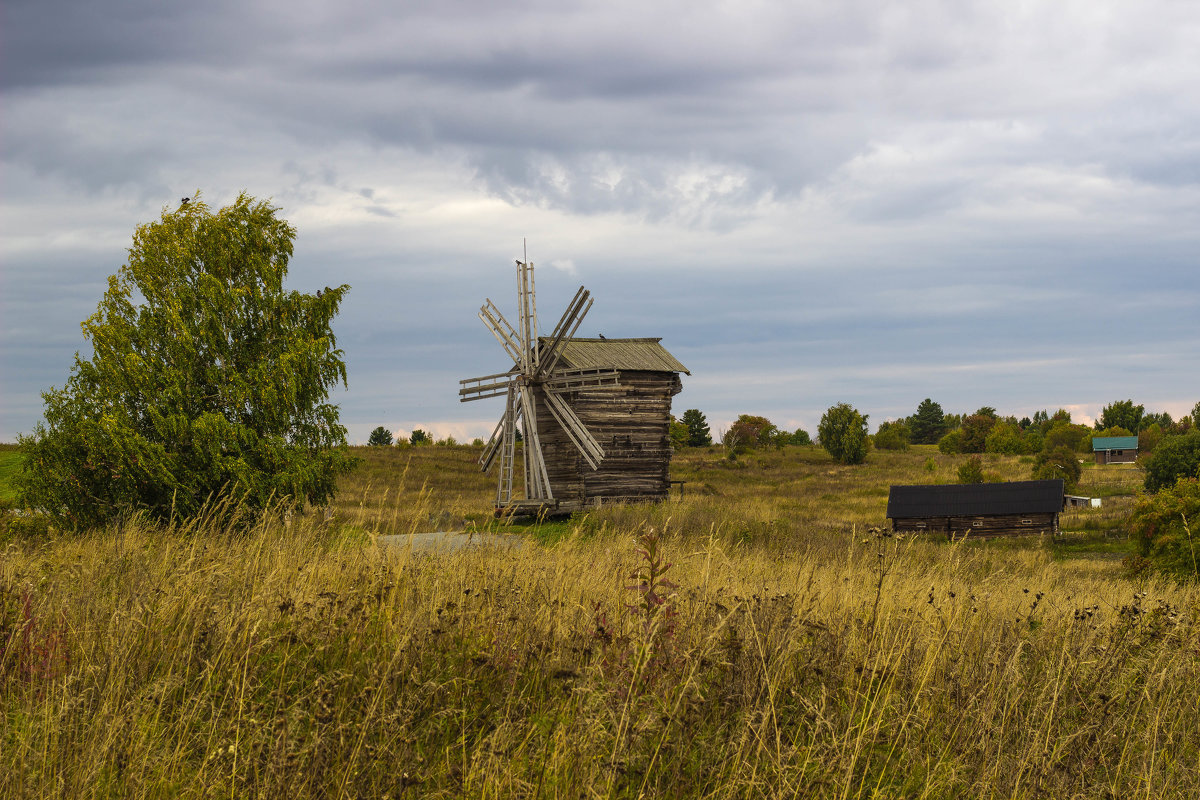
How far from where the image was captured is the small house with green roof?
298 ft

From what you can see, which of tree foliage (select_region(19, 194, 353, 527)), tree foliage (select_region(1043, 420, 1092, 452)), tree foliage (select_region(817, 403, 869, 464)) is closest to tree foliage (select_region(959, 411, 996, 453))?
tree foliage (select_region(1043, 420, 1092, 452))

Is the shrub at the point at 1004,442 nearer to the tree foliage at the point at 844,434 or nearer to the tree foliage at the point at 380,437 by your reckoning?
the tree foliage at the point at 844,434

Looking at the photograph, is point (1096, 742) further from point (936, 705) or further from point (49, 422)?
point (49, 422)

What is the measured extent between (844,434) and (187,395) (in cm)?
6467

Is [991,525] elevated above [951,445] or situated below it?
below

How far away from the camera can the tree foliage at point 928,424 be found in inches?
4624

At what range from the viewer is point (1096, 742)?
4594 millimetres

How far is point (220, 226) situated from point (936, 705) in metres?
18.2

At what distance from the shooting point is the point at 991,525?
3769 cm

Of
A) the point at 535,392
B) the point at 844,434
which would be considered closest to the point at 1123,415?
the point at 844,434

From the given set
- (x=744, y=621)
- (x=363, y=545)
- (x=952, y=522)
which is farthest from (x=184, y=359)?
(x=952, y=522)

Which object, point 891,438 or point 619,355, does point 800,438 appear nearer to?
point 891,438

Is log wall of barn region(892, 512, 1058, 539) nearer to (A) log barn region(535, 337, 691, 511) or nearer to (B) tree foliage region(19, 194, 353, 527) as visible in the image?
(A) log barn region(535, 337, 691, 511)

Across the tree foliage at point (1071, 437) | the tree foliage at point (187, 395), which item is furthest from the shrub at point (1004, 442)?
the tree foliage at point (187, 395)
